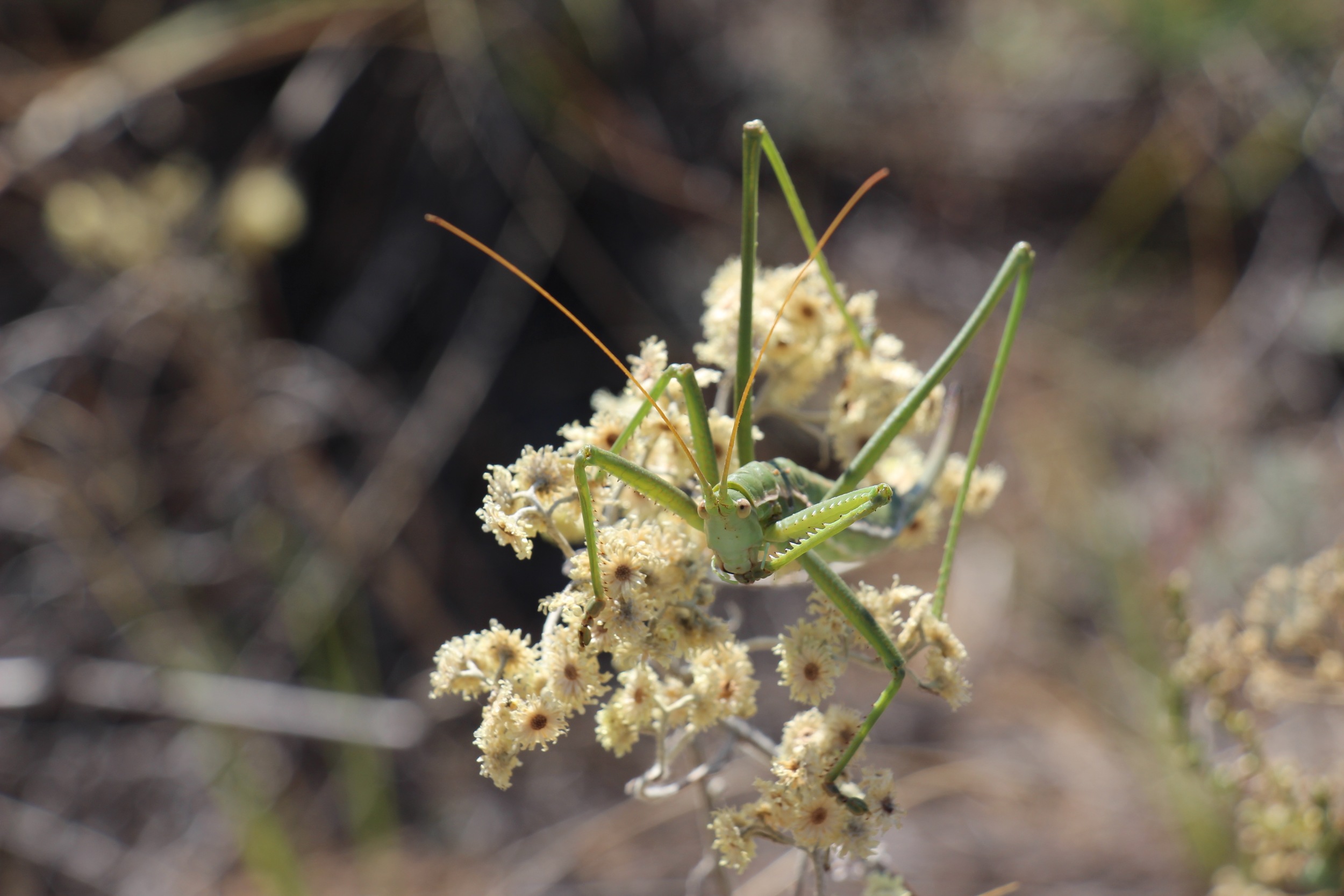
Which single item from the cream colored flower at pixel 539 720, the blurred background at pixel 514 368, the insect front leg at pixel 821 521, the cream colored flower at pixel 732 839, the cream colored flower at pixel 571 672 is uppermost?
the blurred background at pixel 514 368

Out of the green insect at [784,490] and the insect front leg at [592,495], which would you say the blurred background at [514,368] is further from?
the insect front leg at [592,495]

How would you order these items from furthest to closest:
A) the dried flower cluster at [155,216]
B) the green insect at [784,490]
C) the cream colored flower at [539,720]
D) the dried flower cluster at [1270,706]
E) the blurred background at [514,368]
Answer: the blurred background at [514,368]
the dried flower cluster at [155,216]
the dried flower cluster at [1270,706]
the green insect at [784,490]
the cream colored flower at [539,720]

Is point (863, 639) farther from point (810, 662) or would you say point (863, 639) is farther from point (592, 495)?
point (592, 495)

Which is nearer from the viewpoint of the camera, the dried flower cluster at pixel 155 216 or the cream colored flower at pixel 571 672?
the cream colored flower at pixel 571 672

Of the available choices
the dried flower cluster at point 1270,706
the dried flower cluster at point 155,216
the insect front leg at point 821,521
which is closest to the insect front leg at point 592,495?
the insect front leg at point 821,521

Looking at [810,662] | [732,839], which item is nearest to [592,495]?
[810,662]

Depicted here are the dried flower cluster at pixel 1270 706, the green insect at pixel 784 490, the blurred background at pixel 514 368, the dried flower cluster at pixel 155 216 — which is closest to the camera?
the green insect at pixel 784 490

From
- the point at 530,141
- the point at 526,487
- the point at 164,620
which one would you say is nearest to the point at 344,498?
the point at 164,620
